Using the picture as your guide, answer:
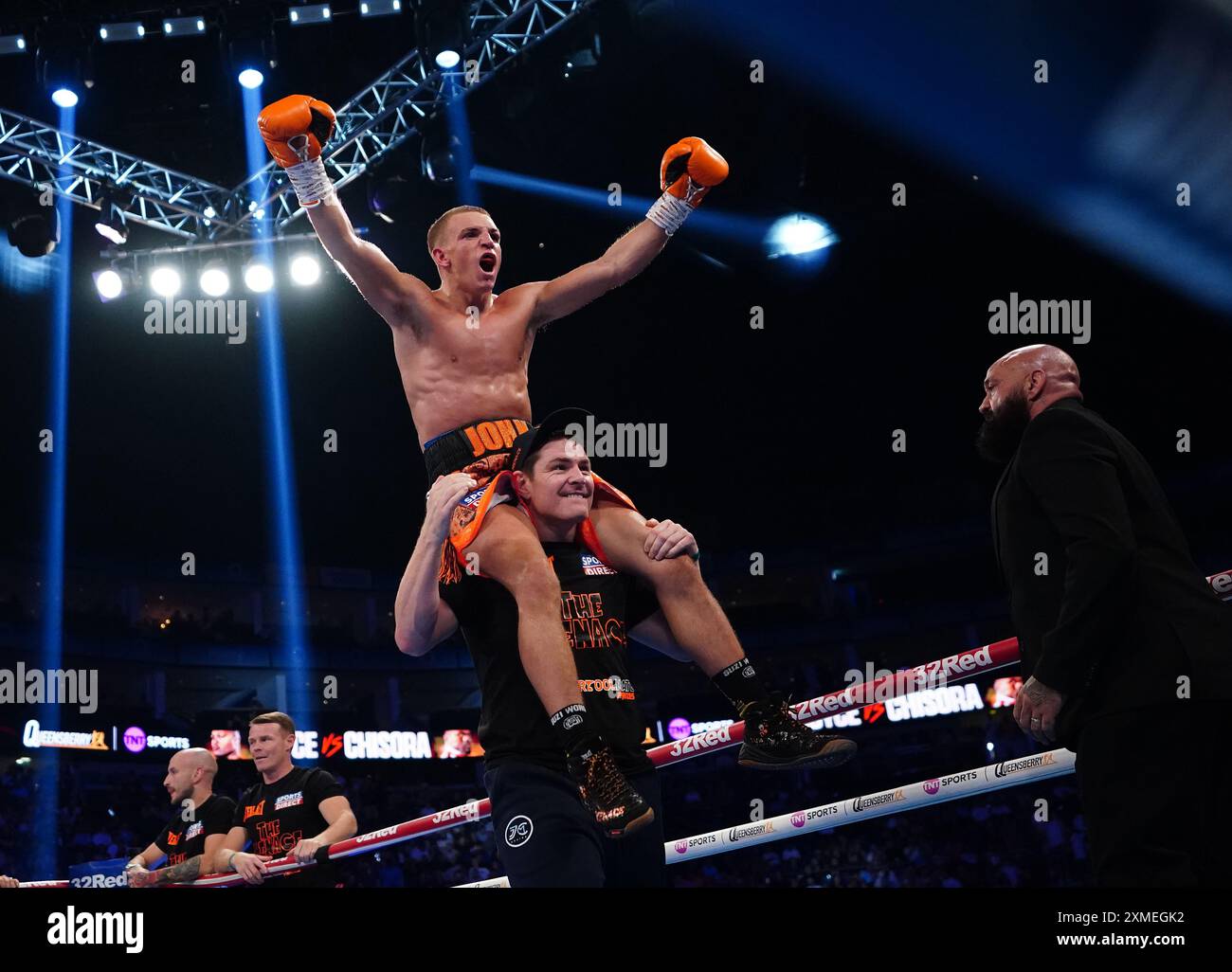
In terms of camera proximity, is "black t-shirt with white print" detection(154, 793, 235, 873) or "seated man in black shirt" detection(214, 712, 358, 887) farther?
"black t-shirt with white print" detection(154, 793, 235, 873)

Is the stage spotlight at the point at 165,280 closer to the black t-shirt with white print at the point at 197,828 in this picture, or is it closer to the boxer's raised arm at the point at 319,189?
the black t-shirt with white print at the point at 197,828

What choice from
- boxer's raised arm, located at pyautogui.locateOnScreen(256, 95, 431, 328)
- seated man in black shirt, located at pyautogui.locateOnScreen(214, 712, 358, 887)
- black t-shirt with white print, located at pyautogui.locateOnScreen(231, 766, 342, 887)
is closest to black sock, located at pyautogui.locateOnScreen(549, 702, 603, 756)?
boxer's raised arm, located at pyautogui.locateOnScreen(256, 95, 431, 328)

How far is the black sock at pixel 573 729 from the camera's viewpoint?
2.61 metres

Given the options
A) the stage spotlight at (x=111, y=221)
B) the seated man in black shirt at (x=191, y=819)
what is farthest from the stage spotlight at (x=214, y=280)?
the seated man in black shirt at (x=191, y=819)

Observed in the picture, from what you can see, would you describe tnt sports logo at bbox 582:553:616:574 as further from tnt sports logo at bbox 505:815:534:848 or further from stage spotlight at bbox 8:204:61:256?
stage spotlight at bbox 8:204:61:256

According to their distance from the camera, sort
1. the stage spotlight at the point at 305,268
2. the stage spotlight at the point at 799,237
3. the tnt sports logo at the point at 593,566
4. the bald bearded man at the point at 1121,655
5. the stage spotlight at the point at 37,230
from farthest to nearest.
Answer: the stage spotlight at the point at 799,237
the stage spotlight at the point at 305,268
the stage spotlight at the point at 37,230
the tnt sports logo at the point at 593,566
the bald bearded man at the point at 1121,655

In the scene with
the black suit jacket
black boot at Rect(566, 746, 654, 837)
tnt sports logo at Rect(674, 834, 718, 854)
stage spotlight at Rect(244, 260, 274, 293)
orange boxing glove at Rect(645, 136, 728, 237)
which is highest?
stage spotlight at Rect(244, 260, 274, 293)

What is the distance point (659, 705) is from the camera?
1972 cm

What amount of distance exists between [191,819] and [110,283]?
20.2 ft

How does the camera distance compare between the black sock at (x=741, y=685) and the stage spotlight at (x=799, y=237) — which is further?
the stage spotlight at (x=799, y=237)

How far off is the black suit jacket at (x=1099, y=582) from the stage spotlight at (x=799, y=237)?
10881mm

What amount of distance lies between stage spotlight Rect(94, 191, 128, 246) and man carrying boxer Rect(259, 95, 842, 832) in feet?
22.8

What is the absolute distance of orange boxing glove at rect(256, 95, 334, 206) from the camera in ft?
10.7

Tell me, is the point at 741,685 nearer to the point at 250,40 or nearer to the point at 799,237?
the point at 250,40
